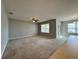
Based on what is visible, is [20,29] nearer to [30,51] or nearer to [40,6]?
[40,6]

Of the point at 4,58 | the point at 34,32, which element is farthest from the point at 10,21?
the point at 4,58

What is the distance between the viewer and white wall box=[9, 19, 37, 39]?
9580mm

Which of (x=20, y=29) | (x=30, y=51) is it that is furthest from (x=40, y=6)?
(x=20, y=29)

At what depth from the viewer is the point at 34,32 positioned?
13.8 metres

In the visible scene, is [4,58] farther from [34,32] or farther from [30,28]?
[34,32]

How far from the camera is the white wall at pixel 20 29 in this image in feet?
31.4

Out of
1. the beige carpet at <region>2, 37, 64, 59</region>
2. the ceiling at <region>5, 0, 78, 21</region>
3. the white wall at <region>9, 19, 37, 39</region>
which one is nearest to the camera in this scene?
the beige carpet at <region>2, 37, 64, 59</region>

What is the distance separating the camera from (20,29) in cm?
1095

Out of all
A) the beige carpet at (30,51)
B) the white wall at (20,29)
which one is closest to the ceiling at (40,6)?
the beige carpet at (30,51)

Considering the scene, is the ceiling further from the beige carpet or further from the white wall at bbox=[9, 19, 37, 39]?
the white wall at bbox=[9, 19, 37, 39]

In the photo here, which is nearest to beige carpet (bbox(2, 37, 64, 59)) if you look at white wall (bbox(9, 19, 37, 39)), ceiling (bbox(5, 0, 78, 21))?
ceiling (bbox(5, 0, 78, 21))

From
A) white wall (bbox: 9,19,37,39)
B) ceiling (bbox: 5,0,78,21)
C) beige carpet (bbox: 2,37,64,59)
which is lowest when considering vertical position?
beige carpet (bbox: 2,37,64,59)

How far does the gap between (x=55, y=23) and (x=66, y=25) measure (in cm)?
414

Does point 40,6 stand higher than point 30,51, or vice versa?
point 40,6
